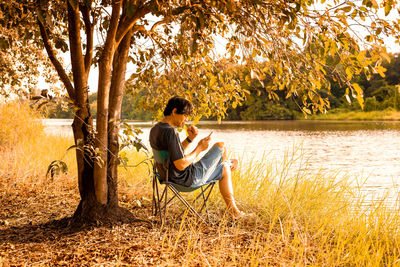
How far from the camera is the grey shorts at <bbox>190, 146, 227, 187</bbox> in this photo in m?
3.10

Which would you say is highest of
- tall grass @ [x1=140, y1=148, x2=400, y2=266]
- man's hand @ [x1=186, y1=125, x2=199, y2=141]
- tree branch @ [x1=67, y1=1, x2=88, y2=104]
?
tree branch @ [x1=67, y1=1, x2=88, y2=104]

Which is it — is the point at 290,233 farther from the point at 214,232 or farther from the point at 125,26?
the point at 125,26

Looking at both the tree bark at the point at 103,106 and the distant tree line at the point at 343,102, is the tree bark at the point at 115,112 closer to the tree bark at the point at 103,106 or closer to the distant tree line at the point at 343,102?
the tree bark at the point at 103,106

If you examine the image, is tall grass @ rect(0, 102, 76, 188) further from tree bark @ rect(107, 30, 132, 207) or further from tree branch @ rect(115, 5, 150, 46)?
tree branch @ rect(115, 5, 150, 46)

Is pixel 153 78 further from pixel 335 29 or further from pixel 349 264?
pixel 349 264

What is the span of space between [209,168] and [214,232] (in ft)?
1.80

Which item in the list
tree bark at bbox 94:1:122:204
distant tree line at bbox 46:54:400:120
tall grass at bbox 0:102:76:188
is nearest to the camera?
tree bark at bbox 94:1:122:204

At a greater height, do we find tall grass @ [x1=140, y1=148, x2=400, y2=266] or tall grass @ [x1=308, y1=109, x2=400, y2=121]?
tall grass @ [x1=308, y1=109, x2=400, y2=121]

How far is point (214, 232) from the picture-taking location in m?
3.10

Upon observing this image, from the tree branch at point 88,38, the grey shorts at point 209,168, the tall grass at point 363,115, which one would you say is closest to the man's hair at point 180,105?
the grey shorts at point 209,168

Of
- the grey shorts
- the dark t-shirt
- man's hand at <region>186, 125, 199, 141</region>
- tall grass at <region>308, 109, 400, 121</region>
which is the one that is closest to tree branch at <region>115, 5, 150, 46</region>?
the dark t-shirt

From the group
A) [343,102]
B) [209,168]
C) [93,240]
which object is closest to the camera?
[93,240]

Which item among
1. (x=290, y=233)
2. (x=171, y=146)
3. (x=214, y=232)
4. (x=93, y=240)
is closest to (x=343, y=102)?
(x=290, y=233)

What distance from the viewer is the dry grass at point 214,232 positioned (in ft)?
8.32
